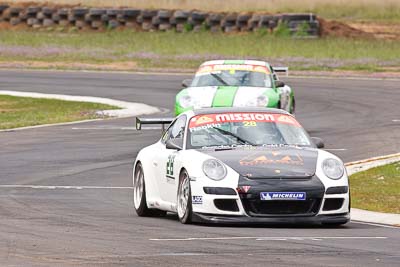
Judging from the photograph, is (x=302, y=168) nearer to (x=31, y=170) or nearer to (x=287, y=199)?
(x=287, y=199)

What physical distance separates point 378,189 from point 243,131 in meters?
3.32

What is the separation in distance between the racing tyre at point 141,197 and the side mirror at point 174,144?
0.79 metres

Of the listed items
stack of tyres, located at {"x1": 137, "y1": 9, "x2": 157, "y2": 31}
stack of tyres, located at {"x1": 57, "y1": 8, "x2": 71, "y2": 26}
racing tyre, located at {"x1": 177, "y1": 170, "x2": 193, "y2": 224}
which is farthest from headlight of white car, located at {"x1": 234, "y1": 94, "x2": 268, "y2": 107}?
stack of tyres, located at {"x1": 57, "y1": 8, "x2": 71, "y2": 26}

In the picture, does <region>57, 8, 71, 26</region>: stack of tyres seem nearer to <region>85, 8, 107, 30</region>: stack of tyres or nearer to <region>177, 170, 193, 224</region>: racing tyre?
<region>85, 8, 107, 30</region>: stack of tyres

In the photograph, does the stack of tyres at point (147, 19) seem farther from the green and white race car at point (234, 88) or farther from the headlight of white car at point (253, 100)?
the headlight of white car at point (253, 100)

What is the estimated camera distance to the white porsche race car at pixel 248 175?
43.8 ft

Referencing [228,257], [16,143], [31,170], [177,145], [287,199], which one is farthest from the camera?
[16,143]

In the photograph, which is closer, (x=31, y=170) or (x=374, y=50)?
(x=31, y=170)

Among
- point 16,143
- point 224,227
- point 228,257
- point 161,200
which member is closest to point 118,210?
point 161,200

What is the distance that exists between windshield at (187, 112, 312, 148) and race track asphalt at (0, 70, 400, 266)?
945 millimetres

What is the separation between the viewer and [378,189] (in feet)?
56.9

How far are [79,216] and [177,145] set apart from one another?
50.0 inches

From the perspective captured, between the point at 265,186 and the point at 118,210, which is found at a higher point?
the point at 265,186

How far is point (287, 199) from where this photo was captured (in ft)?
43.6
